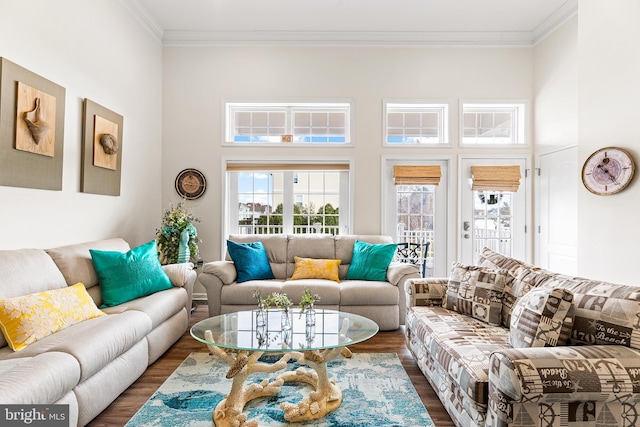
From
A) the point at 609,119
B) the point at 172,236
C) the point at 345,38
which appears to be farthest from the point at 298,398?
the point at 345,38

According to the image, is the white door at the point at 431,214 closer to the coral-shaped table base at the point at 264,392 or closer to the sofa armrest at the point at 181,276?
the sofa armrest at the point at 181,276

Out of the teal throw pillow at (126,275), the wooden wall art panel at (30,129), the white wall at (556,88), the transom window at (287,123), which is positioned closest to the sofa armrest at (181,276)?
the teal throw pillow at (126,275)

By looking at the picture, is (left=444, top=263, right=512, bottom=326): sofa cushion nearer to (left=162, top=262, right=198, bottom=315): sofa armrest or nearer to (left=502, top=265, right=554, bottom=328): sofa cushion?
(left=502, top=265, right=554, bottom=328): sofa cushion

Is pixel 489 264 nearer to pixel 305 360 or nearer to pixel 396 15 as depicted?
pixel 305 360

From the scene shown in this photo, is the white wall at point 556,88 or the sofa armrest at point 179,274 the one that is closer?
the sofa armrest at point 179,274

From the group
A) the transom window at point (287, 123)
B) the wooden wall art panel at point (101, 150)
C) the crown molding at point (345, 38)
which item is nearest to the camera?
the wooden wall art panel at point (101, 150)

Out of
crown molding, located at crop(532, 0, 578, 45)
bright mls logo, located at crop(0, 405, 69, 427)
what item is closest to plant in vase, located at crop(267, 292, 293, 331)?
bright mls logo, located at crop(0, 405, 69, 427)

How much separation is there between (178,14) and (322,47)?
1.75 m

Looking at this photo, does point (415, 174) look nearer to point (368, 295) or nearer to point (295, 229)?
point (295, 229)

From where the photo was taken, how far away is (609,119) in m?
3.01

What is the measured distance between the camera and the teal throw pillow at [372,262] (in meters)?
3.99

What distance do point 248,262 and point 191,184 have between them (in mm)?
1533

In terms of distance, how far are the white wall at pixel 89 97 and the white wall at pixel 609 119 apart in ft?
14.5

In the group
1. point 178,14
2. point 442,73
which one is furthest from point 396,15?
point 178,14
